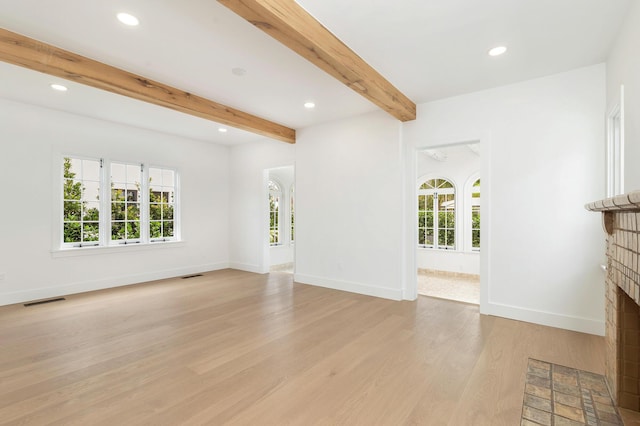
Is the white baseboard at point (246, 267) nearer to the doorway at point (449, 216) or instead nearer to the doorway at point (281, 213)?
the doorway at point (281, 213)

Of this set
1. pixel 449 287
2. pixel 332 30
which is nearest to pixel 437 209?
pixel 449 287

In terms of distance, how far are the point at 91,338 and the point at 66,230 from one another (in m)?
2.70

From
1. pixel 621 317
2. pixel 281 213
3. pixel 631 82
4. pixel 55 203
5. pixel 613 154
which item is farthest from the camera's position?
pixel 281 213

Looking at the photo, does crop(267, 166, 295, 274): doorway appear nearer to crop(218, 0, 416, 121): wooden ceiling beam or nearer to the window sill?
the window sill

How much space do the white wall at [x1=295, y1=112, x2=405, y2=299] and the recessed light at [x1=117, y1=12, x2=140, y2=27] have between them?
3240 mm

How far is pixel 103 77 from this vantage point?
3254 mm

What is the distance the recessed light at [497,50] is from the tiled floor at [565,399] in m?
2.86

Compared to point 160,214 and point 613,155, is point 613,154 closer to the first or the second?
point 613,155

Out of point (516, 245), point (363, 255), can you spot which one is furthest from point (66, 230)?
point (516, 245)

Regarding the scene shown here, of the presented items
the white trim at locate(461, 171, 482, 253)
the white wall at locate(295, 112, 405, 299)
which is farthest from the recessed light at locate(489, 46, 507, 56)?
the white trim at locate(461, 171, 482, 253)

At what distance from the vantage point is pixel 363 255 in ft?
16.2

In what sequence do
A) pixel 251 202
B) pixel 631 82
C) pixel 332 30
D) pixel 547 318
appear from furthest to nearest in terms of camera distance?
pixel 251 202 < pixel 547 318 < pixel 332 30 < pixel 631 82

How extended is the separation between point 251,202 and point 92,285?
10.4ft

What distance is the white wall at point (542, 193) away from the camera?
328 centimetres
